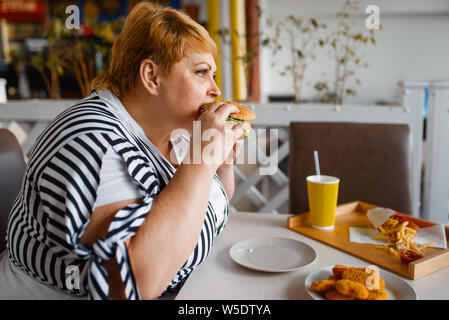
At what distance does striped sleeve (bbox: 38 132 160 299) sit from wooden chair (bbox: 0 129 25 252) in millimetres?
477

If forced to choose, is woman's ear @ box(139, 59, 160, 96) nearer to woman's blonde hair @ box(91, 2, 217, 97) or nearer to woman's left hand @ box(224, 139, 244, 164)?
woman's blonde hair @ box(91, 2, 217, 97)

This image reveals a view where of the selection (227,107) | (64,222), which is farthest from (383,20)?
(64,222)

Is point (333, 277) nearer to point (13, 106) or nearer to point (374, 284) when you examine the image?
point (374, 284)

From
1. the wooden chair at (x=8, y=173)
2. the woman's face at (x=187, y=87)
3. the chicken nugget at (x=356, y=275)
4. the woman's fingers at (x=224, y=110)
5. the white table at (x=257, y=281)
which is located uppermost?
the woman's face at (x=187, y=87)

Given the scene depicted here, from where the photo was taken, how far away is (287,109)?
198 cm

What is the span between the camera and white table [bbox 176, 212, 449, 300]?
28.8 inches

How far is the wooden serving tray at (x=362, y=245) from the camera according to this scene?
0.79m

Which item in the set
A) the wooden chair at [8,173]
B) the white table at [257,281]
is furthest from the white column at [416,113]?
the wooden chair at [8,173]

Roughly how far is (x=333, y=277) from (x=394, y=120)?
4.41 ft

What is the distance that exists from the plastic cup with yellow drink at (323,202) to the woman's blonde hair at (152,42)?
0.47 m

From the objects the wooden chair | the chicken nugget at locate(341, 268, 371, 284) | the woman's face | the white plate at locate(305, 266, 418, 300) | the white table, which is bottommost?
the white table

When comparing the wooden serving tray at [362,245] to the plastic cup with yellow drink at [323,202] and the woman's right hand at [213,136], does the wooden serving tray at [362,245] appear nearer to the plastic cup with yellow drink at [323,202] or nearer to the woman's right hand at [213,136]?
the plastic cup with yellow drink at [323,202]

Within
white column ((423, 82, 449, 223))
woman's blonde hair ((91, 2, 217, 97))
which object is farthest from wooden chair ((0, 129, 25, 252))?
white column ((423, 82, 449, 223))

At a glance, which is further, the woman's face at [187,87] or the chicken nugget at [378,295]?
the woman's face at [187,87]
